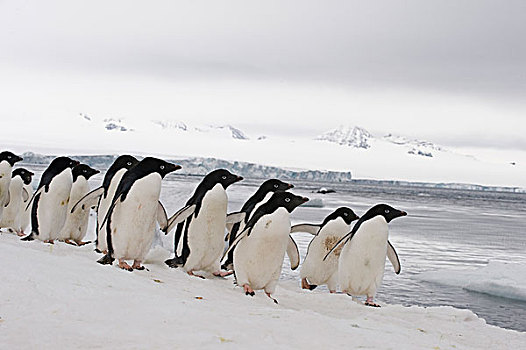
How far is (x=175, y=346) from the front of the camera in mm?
2590

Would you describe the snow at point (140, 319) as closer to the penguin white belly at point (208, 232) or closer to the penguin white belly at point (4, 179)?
the penguin white belly at point (208, 232)

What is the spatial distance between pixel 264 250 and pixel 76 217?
2.97 meters

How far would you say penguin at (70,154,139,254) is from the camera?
21.2 feet

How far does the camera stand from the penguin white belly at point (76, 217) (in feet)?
24.1

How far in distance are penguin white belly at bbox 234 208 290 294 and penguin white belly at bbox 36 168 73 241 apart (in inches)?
103

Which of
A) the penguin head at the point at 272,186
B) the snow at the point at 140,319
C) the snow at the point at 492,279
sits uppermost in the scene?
the penguin head at the point at 272,186

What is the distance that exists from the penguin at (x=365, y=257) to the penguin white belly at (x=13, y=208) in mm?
4649

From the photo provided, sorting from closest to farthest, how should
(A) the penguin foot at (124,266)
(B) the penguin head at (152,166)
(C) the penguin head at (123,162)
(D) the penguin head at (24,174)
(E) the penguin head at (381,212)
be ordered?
(A) the penguin foot at (124,266) < (B) the penguin head at (152,166) < (E) the penguin head at (381,212) < (C) the penguin head at (123,162) < (D) the penguin head at (24,174)

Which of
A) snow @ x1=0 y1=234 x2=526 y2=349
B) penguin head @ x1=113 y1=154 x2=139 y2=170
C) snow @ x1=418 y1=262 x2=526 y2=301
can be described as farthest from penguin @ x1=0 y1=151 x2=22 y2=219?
snow @ x1=418 y1=262 x2=526 y2=301

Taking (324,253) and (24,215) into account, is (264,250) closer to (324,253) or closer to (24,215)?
(324,253)

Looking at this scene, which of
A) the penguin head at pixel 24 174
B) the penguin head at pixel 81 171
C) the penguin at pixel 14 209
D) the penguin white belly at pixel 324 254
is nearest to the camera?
the penguin white belly at pixel 324 254

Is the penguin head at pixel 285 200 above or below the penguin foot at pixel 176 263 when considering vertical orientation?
above

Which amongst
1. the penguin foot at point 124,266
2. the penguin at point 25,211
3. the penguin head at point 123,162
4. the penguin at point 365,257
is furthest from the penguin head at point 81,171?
the penguin at point 365,257

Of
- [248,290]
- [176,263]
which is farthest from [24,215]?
[248,290]
